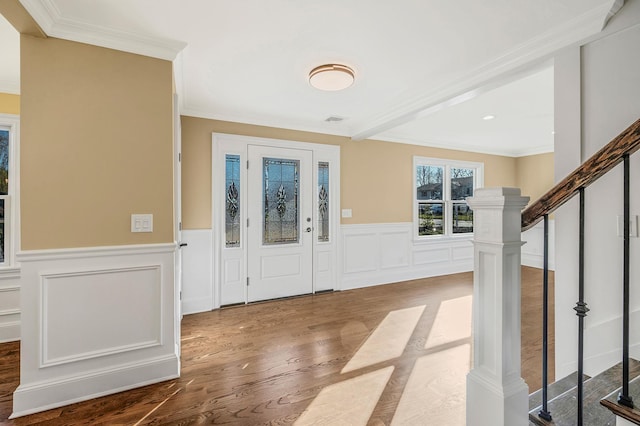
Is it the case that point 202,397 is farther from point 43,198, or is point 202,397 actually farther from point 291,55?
point 291,55

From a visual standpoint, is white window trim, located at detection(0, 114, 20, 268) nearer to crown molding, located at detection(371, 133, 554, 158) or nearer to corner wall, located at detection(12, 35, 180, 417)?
corner wall, located at detection(12, 35, 180, 417)

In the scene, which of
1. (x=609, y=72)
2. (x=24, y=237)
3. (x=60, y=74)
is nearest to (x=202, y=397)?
(x=24, y=237)

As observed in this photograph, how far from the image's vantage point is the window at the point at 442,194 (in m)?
5.57

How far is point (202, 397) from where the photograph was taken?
2057 millimetres

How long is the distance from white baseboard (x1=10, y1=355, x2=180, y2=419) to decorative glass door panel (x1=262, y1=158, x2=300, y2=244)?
209cm

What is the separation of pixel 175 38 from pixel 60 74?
0.78 m

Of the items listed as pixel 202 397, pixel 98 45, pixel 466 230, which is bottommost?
pixel 202 397

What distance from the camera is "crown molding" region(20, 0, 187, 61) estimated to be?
5.91 ft

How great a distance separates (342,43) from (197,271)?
2980mm

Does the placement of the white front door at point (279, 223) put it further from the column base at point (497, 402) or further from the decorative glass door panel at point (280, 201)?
the column base at point (497, 402)

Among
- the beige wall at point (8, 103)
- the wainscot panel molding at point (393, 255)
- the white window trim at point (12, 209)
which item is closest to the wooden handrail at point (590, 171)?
the wainscot panel molding at point (393, 255)

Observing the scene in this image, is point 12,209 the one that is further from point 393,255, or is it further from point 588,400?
point 393,255

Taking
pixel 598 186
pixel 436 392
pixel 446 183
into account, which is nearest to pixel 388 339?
pixel 436 392

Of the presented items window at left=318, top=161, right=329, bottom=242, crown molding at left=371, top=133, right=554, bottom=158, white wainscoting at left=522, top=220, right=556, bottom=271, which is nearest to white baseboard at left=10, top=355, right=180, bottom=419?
window at left=318, top=161, right=329, bottom=242
